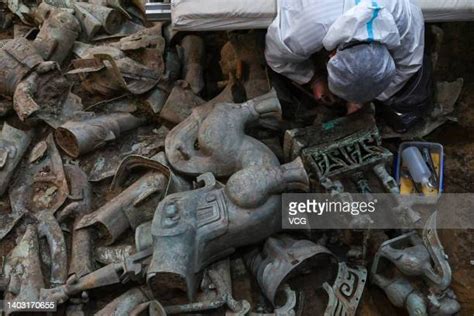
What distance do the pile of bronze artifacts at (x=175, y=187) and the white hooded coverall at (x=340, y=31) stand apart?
215 mm

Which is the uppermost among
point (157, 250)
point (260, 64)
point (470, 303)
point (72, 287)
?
point (260, 64)

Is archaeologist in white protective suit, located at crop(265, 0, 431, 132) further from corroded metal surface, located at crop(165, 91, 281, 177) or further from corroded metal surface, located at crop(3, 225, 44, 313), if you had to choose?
corroded metal surface, located at crop(3, 225, 44, 313)

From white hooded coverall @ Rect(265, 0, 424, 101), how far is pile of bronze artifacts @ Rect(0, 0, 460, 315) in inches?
8.5

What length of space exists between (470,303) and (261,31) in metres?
1.74

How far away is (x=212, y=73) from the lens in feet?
12.2

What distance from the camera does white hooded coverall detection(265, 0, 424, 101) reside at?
263 cm

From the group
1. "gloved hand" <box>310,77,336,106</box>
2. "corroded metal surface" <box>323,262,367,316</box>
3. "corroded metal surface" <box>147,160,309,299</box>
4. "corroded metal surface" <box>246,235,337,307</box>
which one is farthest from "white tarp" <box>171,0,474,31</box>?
"corroded metal surface" <box>323,262,367,316</box>

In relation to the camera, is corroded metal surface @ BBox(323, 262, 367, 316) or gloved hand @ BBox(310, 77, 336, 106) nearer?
corroded metal surface @ BBox(323, 262, 367, 316)

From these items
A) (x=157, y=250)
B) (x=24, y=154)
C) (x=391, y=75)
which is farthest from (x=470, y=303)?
(x=24, y=154)

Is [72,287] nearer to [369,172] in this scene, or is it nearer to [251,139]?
[251,139]

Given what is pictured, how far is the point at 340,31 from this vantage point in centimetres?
264

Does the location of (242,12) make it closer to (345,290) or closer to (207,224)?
(207,224)

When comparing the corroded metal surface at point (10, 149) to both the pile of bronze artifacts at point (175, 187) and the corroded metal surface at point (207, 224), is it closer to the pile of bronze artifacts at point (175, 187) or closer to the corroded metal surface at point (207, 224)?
the pile of bronze artifacts at point (175, 187)

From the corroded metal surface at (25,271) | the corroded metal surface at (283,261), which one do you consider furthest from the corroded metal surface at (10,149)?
the corroded metal surface at (283,261)
